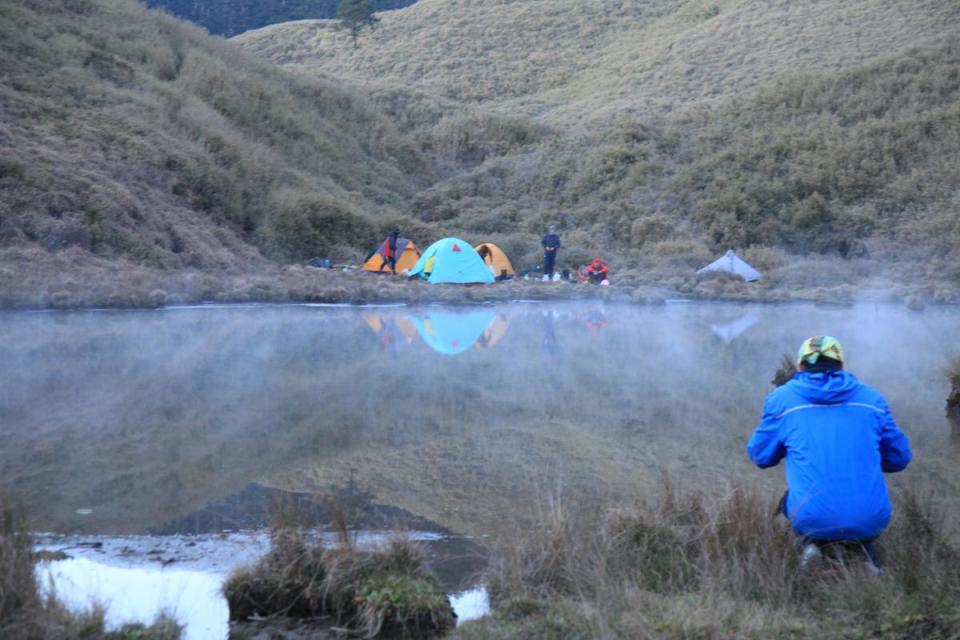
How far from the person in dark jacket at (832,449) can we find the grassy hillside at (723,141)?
23.8 metres

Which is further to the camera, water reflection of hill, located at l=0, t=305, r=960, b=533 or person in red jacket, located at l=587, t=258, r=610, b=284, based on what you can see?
person in red jacket, located at l=587, t=258, r=610, b=284

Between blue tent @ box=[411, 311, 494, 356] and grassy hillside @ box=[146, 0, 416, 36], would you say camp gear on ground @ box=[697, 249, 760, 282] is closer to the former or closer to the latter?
blue tent @ box=[411, 311, 494, 356]

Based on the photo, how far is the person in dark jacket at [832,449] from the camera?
5.66 m

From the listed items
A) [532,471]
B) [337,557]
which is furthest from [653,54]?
[337,557]

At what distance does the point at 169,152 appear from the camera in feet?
104

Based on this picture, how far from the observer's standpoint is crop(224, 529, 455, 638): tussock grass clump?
18.0ft

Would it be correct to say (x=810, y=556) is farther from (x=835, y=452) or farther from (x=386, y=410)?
(x=386, y=410)

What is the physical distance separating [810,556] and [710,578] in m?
0.63

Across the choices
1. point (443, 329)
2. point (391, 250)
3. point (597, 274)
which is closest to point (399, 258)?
point (391, 250)

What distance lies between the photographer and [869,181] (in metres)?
37.4

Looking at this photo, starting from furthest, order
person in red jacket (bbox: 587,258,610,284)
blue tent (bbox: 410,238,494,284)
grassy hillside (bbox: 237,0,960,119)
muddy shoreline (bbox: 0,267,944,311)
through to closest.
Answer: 1. grassy hillside (bbox: 237,0,960,119)
2. person in red jacket (bbox: 587,258,610,284)
3. blue tent (bbox: 410,238,494,284)
4. muddy shoreline (bbox: 0,267,944,311)

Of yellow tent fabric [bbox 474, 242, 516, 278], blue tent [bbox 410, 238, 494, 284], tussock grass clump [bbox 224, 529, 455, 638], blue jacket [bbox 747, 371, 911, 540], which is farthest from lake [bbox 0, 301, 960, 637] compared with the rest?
yellow tent fabric [bbox 474, 242, 516, 278]

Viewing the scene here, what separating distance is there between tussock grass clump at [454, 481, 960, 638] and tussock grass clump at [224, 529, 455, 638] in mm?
313

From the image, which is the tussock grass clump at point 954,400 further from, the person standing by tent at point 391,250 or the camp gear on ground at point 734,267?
the person standing by tent at point 391,250
